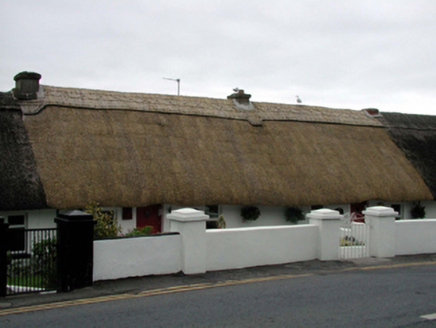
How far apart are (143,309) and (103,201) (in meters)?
7.52

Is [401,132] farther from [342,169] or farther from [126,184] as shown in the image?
[126,184]

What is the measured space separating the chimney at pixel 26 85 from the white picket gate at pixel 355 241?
11.6m

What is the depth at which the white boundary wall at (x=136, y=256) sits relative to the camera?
31.1 feet

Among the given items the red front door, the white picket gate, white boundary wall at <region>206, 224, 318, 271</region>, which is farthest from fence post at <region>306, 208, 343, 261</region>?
the red front door

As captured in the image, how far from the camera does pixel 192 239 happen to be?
408 inches

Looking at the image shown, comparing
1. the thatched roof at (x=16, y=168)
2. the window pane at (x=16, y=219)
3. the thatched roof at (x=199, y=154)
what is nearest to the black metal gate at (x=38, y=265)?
the thatched roof at (x=16, y=168)

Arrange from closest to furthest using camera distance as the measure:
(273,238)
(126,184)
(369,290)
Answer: (369,290), (273,238), (126,184)

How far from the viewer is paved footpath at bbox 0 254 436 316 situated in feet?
26.5

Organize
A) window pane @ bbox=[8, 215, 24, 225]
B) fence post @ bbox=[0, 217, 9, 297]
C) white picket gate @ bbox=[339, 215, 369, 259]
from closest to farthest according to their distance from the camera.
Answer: fence post @ bbox=[0, 217, 9, 297] < white picket gate @ bbox=[339, 215, 369, 259] < window pane @ bbox=[8, 215, 24, 225]

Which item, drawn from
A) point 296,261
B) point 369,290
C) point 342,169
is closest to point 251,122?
point 342,169

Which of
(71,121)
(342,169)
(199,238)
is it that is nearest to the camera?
(199,238)

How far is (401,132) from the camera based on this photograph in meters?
24.7

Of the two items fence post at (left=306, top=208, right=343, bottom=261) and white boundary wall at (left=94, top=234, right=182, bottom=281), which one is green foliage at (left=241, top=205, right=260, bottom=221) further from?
white boundary wall at (left=94, top=234, right=182, bottom=281)

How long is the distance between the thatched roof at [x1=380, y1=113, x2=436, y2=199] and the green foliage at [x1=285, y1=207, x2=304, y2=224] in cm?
691
